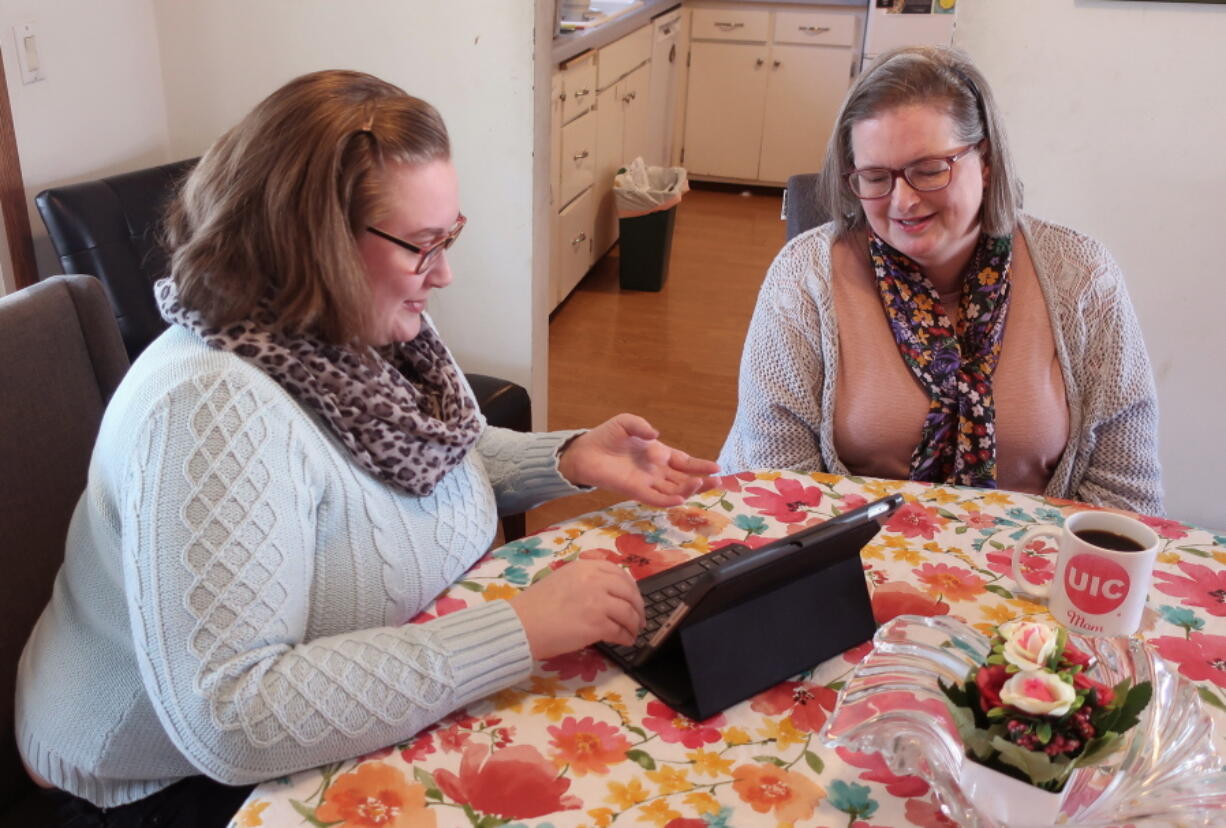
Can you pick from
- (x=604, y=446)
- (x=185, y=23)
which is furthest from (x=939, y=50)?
(x=185, y=23)

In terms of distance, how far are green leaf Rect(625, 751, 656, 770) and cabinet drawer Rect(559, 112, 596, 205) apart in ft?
9.76

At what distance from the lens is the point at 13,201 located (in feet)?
6.98

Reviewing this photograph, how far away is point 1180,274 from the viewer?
2379 millimetres

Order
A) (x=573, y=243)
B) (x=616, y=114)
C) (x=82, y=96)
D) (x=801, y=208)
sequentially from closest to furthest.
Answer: (x=801, y=208), (x=82, y=96), (x=573, y=243), (x=616, y=114)

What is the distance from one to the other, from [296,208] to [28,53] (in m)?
1.47

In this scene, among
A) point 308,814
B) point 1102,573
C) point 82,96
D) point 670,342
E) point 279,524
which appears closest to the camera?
point 308,814

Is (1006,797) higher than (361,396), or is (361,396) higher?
(361,396)

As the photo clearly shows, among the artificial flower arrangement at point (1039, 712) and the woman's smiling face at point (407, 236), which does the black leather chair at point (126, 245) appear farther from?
the artificial flower arrangement at point (1039, 712)

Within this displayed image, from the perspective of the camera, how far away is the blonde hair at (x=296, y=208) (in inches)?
39.3

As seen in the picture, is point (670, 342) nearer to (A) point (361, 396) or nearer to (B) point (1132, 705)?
(A) point (361, 396)

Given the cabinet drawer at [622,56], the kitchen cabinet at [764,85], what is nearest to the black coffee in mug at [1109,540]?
the cabinet drawer at [622,56]

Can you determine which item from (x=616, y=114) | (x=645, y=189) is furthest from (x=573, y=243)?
(x=616, y=114)

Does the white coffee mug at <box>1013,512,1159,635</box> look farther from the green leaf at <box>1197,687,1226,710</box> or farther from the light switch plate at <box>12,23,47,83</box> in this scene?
the light switch plate at <box>12,23,47,83</box>

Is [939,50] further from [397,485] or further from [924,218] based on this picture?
[397,485]
